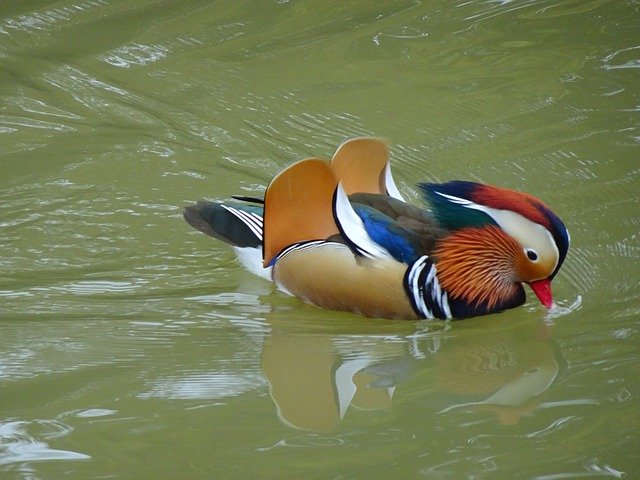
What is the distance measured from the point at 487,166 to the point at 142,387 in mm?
2739

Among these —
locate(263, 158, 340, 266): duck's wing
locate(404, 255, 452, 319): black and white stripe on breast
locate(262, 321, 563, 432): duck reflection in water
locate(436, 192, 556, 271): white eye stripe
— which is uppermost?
locate(263, 158, 340, 266): duck's wing

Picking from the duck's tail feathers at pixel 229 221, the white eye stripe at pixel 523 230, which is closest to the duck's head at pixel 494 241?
the white eye stripe at pixel 523 230

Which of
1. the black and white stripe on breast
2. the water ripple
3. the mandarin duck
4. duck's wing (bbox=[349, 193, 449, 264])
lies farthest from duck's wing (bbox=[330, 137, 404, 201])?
the water ripple

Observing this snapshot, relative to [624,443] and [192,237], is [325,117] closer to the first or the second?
[192,237]

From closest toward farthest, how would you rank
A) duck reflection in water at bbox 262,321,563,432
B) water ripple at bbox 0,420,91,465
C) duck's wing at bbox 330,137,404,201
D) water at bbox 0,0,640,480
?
water ripple at bbox 0,420,91,465 → water at bbox 0,0,640,480 → duck reflection in water at bbox 262,321,563,432 → duck's wing at bbox 330,137,404,201

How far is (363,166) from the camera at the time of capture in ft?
16.4

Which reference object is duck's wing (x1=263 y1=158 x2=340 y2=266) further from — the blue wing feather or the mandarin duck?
the blue wing feather

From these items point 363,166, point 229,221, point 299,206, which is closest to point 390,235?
point 299,206

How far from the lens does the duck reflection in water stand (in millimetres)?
3828

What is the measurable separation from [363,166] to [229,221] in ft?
2.25

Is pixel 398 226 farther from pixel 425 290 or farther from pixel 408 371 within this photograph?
pixel 408 371

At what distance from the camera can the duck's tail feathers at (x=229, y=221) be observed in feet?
16.5

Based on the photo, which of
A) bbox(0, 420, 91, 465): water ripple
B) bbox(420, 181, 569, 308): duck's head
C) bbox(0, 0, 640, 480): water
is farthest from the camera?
bbox(420, 181, 569, 308): duck's head

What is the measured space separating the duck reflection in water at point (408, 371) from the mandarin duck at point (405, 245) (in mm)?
196
